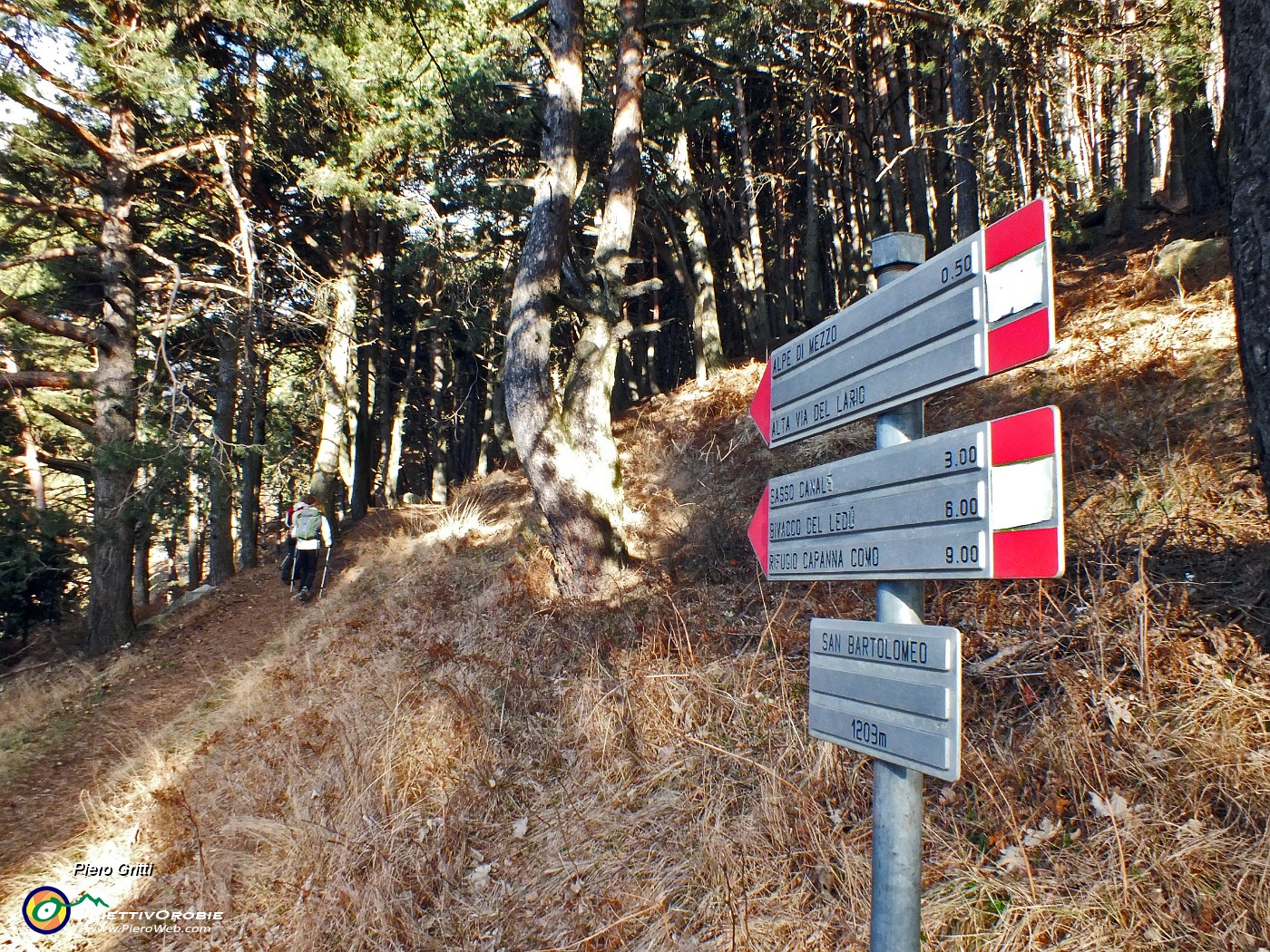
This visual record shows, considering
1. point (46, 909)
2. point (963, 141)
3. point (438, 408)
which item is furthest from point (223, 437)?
point (963, 141)

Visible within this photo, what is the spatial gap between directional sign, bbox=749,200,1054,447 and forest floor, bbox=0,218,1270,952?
2.22 m

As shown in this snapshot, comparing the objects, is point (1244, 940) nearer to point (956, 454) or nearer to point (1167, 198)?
point (956, 454)

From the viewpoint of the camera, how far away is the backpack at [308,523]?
503 inches

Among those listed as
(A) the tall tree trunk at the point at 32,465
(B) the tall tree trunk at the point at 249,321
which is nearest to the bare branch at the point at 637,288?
(B) the tall tree trunk at the point at 249,321

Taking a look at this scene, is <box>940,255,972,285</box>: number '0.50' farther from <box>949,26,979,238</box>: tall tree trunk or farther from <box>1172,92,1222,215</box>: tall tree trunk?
<box>1172,92,1222,215</box>: tall tree trunk

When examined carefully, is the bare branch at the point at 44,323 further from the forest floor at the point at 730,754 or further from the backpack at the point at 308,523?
the forest floor at the point at 730,754

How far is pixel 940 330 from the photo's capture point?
1896 mm

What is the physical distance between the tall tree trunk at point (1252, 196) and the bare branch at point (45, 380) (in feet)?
45.6

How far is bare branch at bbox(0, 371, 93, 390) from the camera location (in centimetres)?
1131

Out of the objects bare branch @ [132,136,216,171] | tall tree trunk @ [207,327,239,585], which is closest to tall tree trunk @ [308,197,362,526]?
tall tree trunk @ [207,327,239,585]

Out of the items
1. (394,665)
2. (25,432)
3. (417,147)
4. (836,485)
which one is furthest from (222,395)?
(836,485)

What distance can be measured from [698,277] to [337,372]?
279 inches

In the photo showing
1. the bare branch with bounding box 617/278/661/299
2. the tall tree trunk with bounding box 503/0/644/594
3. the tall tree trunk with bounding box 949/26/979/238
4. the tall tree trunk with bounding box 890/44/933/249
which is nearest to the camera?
the tall tree trunk with bounding box 503/0/644/594

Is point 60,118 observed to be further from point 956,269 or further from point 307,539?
point 956,269
